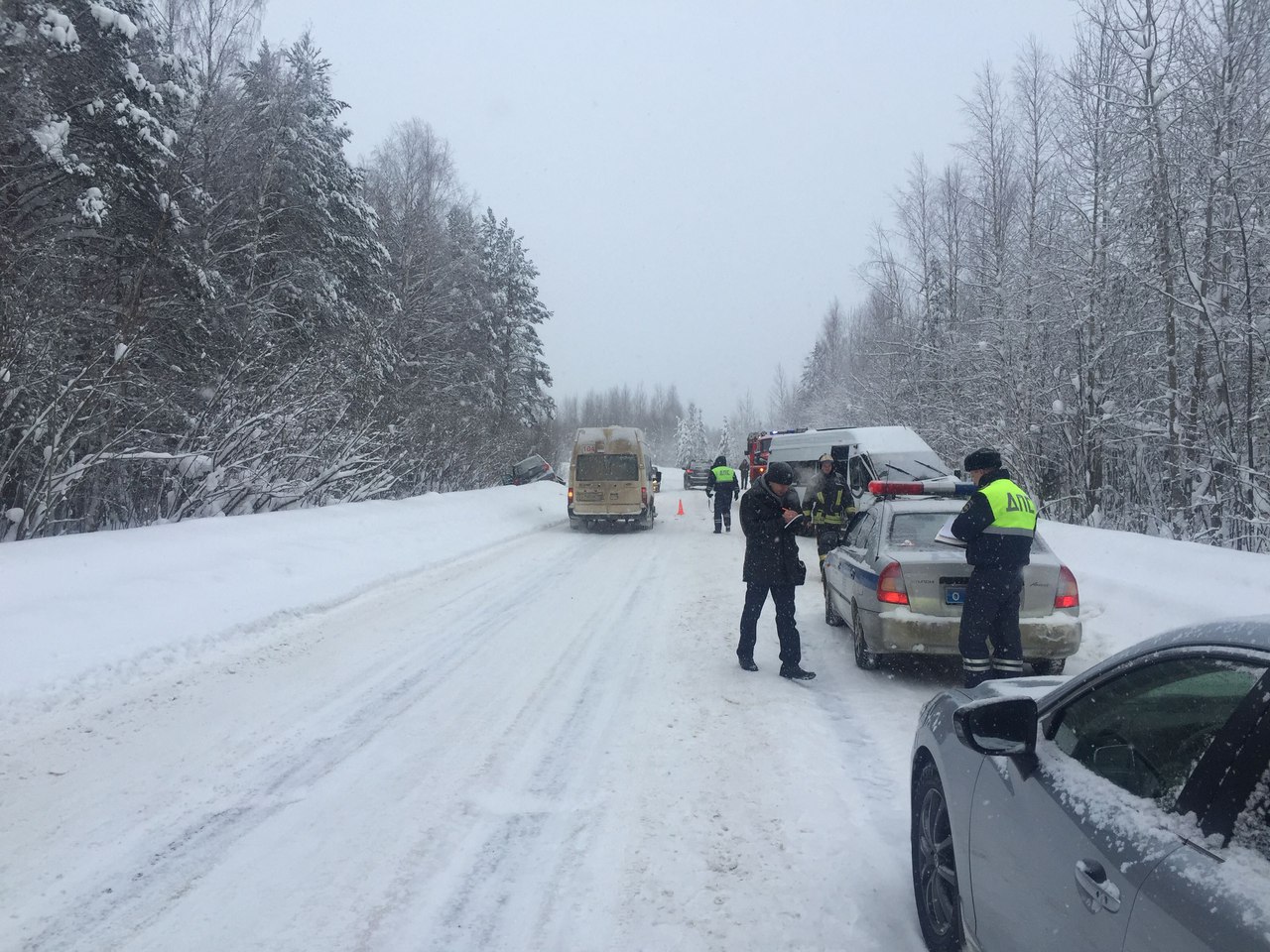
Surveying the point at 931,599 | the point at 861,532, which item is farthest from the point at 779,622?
the point at 861,532

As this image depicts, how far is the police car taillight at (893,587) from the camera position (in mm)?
6605

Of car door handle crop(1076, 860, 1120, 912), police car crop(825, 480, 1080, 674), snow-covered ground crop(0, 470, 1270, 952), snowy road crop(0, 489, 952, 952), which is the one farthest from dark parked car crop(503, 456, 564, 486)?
car door handle crop(1076, 860, 1120, 912)

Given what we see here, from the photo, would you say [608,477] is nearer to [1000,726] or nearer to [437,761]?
[437,761]

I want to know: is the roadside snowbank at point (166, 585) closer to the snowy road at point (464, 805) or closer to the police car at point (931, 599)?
the snowy road at point (464, 805)

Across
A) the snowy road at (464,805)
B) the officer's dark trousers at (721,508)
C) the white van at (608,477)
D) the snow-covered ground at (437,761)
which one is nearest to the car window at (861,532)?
the snow-covered ground at (437,761)

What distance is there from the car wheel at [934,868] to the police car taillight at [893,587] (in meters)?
3.39

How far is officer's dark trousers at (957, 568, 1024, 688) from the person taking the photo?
5621mm

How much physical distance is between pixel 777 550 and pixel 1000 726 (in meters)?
4.54

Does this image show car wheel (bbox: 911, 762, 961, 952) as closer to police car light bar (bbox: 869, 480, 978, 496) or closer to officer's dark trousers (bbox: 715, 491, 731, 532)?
police car light bar (bbox: 869, 480, 978, 496)

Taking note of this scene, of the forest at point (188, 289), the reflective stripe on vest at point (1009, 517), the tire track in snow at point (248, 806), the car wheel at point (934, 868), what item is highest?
the forest at point (188, 289)

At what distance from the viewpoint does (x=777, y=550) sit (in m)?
6.93

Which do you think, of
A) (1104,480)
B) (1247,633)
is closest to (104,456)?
(1247,633)

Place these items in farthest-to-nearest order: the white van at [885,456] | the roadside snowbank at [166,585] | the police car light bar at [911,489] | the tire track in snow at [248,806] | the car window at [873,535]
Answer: the white van at [885,456] → the police car light bar at [911,489] → the car window at [873,535] → the roadside snowbank at [166,585] → the tire track in snow at [248,806]

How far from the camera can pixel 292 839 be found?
3.74m
